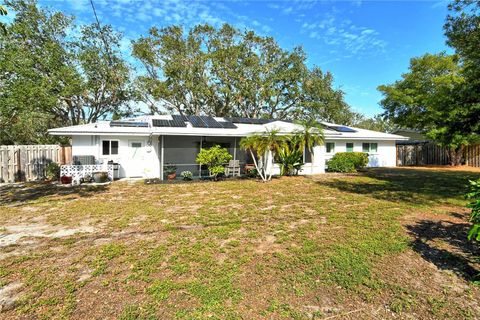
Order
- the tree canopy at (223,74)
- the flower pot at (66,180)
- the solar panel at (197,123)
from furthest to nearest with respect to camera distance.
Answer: the tree canopy at (223,74) → the solar panel at (197,123) → the flower pot at (66,180)

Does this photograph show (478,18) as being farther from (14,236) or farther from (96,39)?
(96,39)

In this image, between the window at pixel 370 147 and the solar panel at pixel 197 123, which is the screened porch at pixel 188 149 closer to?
the solar panel at pixel 197 123

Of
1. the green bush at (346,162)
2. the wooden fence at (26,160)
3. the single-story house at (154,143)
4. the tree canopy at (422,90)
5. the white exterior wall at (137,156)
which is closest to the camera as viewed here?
the wooden fence at (26,160)

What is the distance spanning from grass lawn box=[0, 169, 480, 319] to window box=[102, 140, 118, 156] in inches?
223

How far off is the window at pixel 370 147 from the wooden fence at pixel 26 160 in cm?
1963

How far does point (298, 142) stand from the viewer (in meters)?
13.5

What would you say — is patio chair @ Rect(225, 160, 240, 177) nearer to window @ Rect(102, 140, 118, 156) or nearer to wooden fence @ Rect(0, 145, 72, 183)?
window @ Rect(102, 140, 118, 156)

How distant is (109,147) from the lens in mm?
13000

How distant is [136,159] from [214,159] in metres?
4.53

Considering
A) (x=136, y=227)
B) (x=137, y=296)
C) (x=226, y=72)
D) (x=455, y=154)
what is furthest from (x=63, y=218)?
(x=455, y=154)

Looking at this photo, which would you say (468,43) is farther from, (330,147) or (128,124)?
(128,124)

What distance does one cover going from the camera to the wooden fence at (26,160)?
39.5 feet

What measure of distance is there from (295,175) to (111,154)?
33.3ft

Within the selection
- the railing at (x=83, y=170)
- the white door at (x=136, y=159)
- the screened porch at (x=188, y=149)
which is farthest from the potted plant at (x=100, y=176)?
the screened porch at (x=188, y=149)
